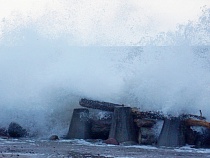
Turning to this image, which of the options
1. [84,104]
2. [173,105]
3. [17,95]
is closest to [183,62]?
[173,105]

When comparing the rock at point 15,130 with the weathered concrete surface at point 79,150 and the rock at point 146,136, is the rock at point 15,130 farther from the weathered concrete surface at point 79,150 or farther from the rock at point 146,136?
the rock at point 146,136

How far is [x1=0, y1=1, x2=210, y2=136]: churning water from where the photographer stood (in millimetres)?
12367

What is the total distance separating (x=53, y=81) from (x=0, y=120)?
2051 mm

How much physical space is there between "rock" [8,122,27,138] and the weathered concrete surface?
2.62 ft

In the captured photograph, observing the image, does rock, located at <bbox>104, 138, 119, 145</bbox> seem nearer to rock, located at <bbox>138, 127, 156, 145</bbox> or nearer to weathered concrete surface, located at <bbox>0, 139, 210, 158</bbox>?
weathered concrete surface, located at <bbox>0, 139, 210, 158</bbox>

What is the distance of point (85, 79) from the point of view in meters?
13.9

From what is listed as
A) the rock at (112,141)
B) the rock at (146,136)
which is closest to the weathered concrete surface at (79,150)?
the rock at (112,141)

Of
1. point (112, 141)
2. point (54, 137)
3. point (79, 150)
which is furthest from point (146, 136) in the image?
point (54, 137)

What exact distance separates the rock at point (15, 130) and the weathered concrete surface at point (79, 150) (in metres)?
0.80

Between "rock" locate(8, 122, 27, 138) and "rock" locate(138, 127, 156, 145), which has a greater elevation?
"rock" locate(8, 122, 27, 138)

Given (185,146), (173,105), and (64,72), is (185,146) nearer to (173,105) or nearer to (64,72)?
(173,105)

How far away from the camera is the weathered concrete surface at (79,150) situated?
872 centimetres

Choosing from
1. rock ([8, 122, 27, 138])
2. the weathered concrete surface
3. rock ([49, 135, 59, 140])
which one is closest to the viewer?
the weathered concrete surface

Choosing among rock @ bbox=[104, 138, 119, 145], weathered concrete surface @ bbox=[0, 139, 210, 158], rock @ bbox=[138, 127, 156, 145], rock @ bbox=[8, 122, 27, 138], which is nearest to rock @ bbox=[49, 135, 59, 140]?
weathered concrete surface @ bbox=[0, 139, 210, 158]
